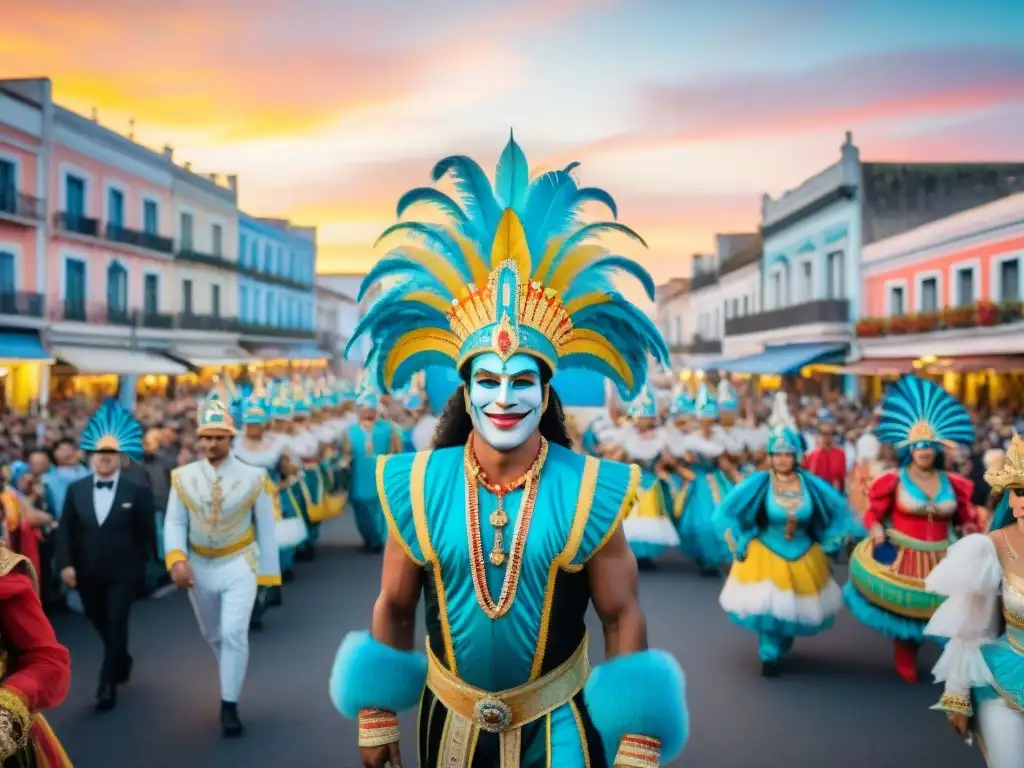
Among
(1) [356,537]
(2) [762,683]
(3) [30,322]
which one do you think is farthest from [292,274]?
(2) [762,683]

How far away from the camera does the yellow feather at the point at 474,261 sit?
434 centimetres

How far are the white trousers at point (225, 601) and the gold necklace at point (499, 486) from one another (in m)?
3.87

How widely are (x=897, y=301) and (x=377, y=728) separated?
101 ft

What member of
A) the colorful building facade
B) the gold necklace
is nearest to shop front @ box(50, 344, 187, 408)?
the colorful building facade

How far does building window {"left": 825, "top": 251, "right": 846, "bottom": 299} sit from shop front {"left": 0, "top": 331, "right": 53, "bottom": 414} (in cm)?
2339

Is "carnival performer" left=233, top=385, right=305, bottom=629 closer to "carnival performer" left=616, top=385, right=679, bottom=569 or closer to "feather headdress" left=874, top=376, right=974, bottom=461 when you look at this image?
"carnival performer" left=616, top=385, right=679, bottom=569

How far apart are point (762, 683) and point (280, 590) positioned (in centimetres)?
527

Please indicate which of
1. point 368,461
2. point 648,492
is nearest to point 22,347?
point 368,461

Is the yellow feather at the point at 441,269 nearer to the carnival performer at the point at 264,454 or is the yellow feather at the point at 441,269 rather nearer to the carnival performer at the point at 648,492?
the carnival performer at the point at 264,454

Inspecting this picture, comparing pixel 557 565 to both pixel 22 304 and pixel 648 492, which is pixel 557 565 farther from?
pixel 22 304

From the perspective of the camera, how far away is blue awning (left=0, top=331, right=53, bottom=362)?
93.0 ft

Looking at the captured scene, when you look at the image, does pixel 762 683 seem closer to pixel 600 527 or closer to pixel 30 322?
pixel 600 527

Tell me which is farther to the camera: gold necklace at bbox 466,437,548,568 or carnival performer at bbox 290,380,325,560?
carnival performer at bbox 290,380,325,560

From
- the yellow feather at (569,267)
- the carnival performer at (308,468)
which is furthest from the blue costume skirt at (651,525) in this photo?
the yellow feather at (569,267)
